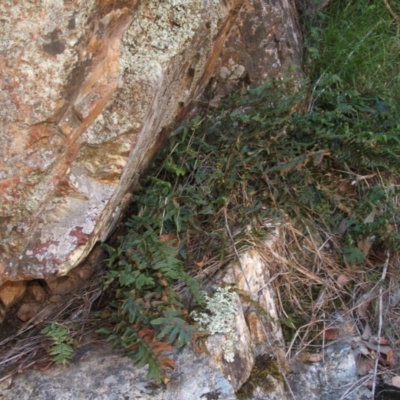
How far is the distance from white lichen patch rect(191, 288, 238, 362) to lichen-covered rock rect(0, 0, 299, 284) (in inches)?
23.4

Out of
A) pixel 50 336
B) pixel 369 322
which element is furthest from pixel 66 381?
pixel 369 322

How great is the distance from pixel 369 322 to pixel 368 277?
0.25m

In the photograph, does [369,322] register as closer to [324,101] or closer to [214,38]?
[324,101]

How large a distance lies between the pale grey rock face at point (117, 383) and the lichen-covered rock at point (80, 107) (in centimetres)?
42

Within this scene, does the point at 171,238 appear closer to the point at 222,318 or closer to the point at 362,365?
the point at 222,318

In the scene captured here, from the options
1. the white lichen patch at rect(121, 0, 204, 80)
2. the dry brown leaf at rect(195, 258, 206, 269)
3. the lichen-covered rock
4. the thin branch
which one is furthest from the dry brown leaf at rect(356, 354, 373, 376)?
the thin branch

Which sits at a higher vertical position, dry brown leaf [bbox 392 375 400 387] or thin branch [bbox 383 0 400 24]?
thin branch [bbox 383 0 400 24]

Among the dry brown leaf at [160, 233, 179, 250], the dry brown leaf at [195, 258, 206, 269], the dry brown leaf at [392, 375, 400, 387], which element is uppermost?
the dry brown leaf at [160, 233, 179, 250]

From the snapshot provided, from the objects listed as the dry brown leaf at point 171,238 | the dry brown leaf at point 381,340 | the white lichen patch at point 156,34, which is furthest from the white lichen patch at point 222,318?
the white lichen patch at point 156,34

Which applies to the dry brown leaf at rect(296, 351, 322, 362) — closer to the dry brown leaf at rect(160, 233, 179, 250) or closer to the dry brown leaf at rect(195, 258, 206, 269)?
the dry brown leaf at rect(195, 258, 206, 269)

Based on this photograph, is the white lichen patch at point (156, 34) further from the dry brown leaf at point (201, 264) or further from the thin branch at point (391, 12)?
the thin branch at point (391, 12)

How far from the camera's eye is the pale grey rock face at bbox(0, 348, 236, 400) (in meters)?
2.33

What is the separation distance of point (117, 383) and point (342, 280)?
138 cm

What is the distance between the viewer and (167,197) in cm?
284
